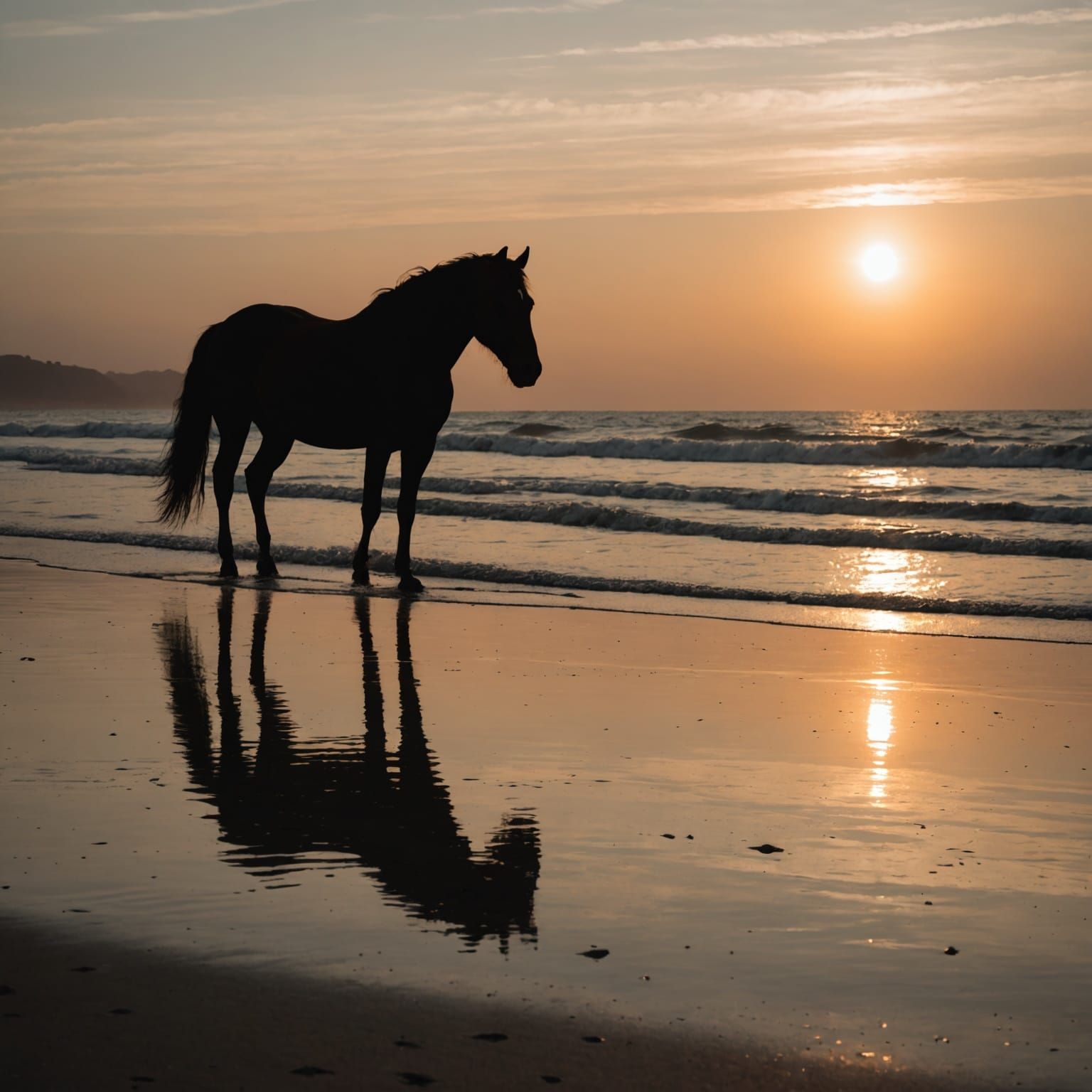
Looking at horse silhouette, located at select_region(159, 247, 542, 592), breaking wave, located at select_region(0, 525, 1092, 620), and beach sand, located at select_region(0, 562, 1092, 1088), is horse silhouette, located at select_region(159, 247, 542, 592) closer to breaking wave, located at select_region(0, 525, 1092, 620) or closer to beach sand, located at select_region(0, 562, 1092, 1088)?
breaking wave, located at select_region(0, 525, 1092, 620)

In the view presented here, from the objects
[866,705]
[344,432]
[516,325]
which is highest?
[516,325]

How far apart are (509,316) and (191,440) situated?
3.03 m

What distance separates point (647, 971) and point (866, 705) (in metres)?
3.27

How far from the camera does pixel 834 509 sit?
17891 mm

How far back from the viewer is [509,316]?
923 centimetres

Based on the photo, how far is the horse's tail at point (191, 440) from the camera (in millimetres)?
10695

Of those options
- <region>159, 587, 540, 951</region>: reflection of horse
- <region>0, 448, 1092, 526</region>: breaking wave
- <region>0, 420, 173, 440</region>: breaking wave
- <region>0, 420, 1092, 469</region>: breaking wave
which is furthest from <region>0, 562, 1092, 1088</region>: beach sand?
<region>0, 420, 173, 440</region>: breaking wave

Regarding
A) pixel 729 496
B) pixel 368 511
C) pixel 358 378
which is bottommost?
pixel 729 496

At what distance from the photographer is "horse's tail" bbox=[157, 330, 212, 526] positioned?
10.7m

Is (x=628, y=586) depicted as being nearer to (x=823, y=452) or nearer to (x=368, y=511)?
(x=368, y=511)

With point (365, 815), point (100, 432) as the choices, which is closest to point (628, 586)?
point (365, 815)

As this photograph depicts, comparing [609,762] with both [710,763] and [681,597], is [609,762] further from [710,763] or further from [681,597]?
[681,597]

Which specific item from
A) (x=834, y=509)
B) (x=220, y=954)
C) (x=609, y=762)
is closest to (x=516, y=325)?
(x=609, y=762)

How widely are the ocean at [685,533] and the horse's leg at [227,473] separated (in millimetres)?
237
